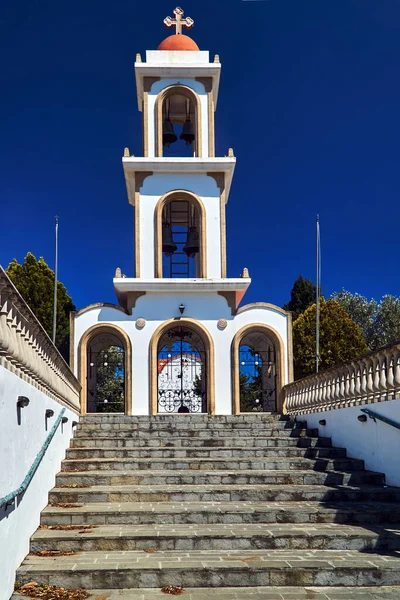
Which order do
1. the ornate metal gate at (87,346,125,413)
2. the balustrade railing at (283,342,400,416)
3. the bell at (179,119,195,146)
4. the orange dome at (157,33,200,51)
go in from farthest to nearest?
the bell at (179,119,195,146), the orange dome at (157,33,200,51), the ornate metal gate at (87,346,125,413), the balustrade railing at (283,342,400,416)

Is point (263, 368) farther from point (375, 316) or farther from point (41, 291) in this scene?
point (375, 316)

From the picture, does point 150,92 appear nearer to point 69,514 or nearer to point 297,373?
point 69,514

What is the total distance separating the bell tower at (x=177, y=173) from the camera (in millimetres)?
19781

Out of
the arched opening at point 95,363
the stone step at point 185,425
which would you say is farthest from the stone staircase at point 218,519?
the arched opening at point 95,363

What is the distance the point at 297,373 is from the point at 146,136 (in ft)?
57.0

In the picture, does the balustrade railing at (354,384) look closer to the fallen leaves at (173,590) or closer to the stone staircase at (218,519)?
the stone staircase at (218,519)

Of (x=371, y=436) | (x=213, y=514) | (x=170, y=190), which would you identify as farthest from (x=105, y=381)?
(x=213, y=514)

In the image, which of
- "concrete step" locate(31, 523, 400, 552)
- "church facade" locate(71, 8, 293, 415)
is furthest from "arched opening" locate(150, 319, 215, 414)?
"concrete step" locate(31, 523, 400, 552)

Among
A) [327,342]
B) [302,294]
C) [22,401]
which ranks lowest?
[22,401]

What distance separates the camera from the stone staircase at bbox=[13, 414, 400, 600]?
23.0 feet

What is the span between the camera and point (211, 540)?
26.3ft

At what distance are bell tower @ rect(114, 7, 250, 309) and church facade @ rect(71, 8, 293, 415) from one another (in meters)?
0.03

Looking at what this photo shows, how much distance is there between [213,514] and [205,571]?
74.5 inches

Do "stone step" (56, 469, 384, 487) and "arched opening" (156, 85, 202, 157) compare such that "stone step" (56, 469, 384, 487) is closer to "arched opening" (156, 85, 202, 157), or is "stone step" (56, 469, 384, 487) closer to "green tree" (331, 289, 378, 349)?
"arched opening" (156, 85, 202, 157)
